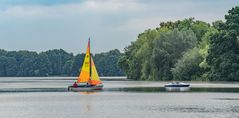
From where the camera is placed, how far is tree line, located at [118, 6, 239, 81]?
5433 inches

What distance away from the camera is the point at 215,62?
138m

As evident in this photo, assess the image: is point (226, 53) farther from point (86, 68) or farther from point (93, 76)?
point (86, 68)

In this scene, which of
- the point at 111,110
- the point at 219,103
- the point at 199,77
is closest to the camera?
the point at 111,110

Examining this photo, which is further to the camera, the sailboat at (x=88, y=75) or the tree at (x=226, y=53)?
the tree at (x=226, y=53)

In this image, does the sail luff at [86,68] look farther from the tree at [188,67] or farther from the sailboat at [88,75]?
the tree at [188,67]

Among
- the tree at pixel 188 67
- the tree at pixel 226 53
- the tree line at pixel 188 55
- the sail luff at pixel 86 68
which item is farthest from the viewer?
the tree at pixel 188 67

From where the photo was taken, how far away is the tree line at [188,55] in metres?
138

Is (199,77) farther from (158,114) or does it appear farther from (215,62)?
(158,114)

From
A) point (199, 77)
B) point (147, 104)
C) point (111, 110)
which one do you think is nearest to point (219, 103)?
point (147, 104)

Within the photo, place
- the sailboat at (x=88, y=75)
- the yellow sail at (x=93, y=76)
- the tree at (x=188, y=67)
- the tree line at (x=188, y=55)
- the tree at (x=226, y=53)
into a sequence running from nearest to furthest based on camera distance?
the sailboat at (x=88, y=75) → the yellow sail at (x=93, y=76) → the tree at (x=226, y=53) → the tree line at (x=188, y=55) → the tree at (x=188, y=67)

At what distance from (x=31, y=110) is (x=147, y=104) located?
13.7m

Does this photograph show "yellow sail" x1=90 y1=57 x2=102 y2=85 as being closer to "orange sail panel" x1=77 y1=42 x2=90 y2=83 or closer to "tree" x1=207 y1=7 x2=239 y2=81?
"orange sail panel" x1=77 y1=42 x2=90 y2=83

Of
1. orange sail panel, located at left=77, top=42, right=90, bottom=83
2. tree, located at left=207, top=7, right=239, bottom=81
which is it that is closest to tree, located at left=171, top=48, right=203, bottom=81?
tree, located at left=207, top=7, right=239, bottom=81

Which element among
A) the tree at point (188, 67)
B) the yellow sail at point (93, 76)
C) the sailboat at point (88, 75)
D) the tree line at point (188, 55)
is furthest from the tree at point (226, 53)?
the sailboat at point (88, 75)
